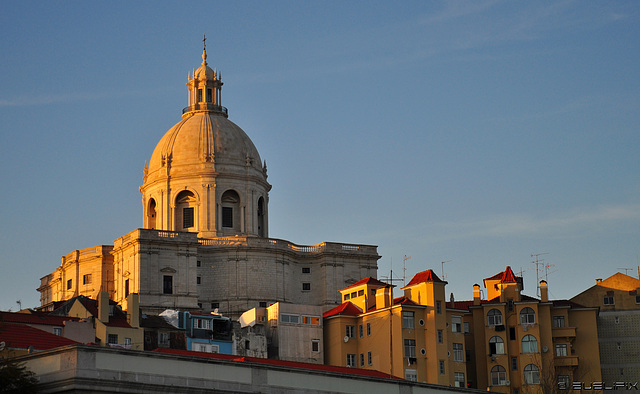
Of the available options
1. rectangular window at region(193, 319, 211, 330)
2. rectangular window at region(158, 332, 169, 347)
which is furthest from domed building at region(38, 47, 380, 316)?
rectangular window at region(158, 332, 169, 347)

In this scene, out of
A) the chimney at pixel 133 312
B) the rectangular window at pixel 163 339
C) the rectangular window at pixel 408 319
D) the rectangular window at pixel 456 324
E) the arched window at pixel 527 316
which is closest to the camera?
the chimney at pixel 133 312

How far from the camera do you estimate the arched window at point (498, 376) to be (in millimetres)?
96938

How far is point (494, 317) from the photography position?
99.7 meters

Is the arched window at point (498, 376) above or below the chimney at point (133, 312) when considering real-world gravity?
below

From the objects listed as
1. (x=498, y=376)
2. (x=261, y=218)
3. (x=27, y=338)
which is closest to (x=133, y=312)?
(x=27, y=338)

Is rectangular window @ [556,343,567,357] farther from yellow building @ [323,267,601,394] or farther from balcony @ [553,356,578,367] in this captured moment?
balcony @ [553,356,578,367]

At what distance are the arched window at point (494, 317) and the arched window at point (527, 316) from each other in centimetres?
168

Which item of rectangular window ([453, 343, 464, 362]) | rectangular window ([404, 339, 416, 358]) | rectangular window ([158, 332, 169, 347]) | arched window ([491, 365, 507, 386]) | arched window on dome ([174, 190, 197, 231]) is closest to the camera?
rectangular window ([158, 332, 169, 347])

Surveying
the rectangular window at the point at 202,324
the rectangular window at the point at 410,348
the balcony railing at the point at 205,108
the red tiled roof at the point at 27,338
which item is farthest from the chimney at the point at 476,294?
the red tiled roof at the point at 27,338

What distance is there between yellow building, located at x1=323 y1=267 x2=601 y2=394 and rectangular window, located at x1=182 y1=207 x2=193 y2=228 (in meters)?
18.1

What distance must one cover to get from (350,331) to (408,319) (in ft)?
20.2

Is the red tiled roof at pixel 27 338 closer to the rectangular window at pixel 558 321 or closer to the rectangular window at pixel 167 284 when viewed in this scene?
the rectangular window at pixel 167 284

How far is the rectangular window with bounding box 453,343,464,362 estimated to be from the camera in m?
95.4

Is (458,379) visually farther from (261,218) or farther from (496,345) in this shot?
(261,218)
